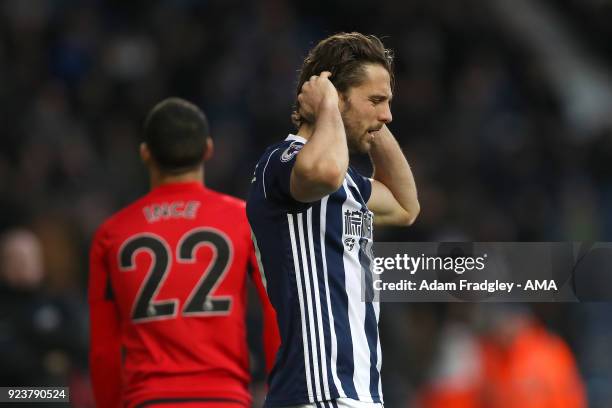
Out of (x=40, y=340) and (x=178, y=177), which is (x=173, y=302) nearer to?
(x=178, y=177)

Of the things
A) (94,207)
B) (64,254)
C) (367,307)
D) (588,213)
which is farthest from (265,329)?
(588,213)

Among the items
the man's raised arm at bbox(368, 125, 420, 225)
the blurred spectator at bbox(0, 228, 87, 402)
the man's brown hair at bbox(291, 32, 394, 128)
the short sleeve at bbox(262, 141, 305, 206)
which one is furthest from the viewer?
the blurred spectator at bbox(0, 228, 87, 402)

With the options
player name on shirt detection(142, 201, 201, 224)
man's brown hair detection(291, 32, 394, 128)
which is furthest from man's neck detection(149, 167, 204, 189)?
man's brown hair detection(291, 32, 394, 128)

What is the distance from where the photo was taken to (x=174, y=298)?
417 cm

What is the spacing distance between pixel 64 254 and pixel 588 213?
439 centimetres

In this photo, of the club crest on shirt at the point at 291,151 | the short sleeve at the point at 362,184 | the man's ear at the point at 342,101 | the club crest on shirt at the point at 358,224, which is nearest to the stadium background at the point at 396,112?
the short sleeve at the point at 362,184

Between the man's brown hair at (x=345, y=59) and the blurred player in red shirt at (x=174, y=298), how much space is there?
0.84 meters

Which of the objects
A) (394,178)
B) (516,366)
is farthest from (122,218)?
(516,366)

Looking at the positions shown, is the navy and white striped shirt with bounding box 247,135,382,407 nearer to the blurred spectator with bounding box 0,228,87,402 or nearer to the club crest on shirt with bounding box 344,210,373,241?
the club crest on shirt with bounding box 344,210,373,241

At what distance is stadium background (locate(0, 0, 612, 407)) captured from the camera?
8500mm

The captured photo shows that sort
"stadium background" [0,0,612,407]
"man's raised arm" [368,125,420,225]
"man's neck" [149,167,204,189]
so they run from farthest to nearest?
"stadium background" [0,0,612,407]
"man's neck" [149,167,204,189]
"man's raised arm" [368,125,420,225]

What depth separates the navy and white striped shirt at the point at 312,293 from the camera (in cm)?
328

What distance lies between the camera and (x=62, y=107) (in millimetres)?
10484

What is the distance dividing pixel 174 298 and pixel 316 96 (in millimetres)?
1101
